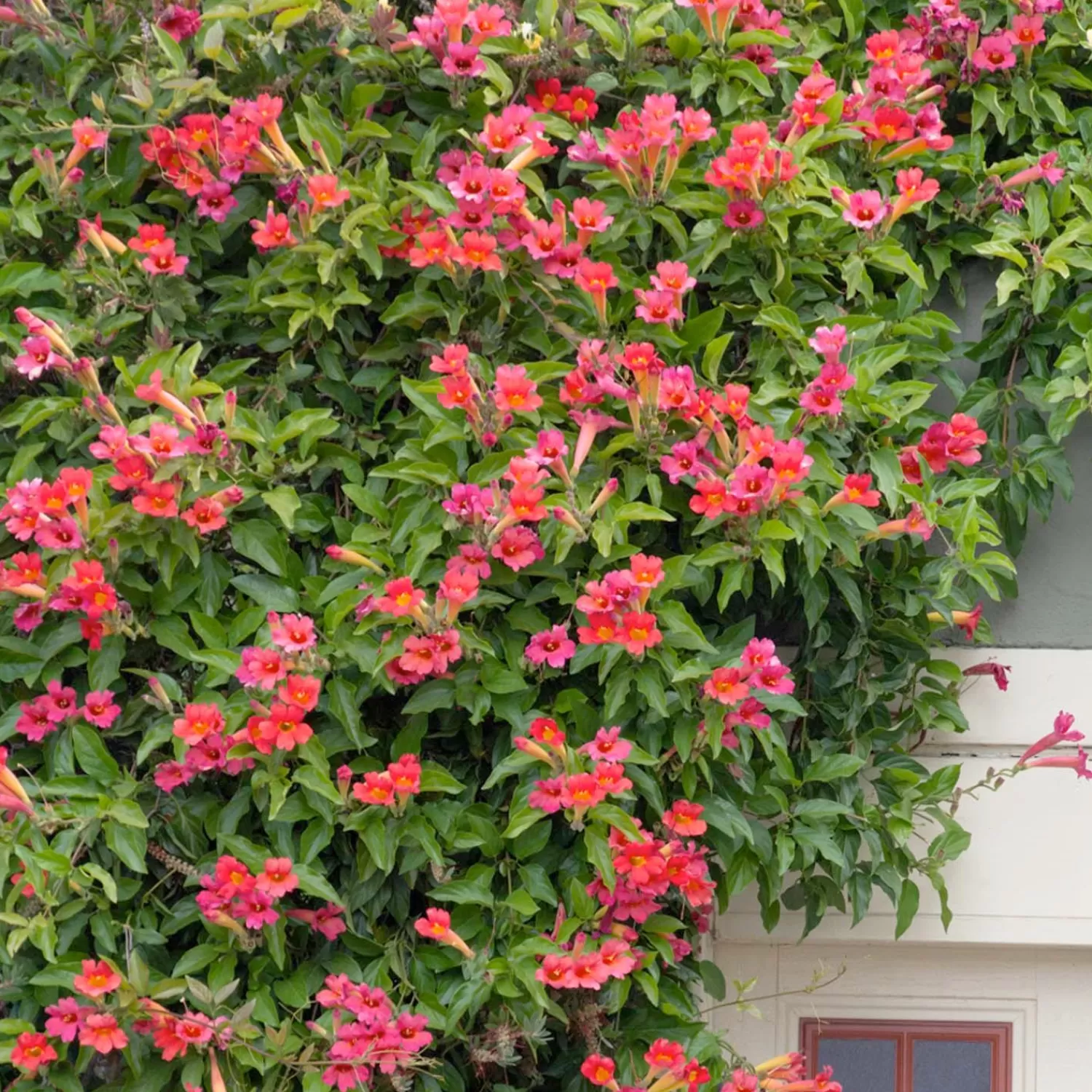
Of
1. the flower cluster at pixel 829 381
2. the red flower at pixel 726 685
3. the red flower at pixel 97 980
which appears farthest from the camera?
the flower cluster at pixel 829 381

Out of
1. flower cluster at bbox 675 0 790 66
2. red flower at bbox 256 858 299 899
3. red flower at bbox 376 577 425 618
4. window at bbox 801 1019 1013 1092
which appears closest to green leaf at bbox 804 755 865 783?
window at bbox 801 1019 1013 1092

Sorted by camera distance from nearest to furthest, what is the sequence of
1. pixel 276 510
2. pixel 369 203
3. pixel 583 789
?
pixel 583 789
pixel 276 510
pixel 369 203

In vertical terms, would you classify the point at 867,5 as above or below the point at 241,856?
above

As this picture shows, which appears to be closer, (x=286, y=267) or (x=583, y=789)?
(x=583, y=789)

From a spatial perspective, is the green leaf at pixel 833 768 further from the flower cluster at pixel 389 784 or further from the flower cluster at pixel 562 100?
the flower cluster at pixel 562 100

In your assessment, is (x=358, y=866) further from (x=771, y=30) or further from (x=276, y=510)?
(x=771, y=30)

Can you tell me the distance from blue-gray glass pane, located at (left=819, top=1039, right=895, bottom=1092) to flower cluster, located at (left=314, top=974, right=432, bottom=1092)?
2.89 ft

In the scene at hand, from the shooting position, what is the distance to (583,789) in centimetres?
228

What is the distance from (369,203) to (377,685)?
86 cm

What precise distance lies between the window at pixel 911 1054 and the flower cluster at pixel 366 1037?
2.81 ft

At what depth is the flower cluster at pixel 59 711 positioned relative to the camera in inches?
96.0

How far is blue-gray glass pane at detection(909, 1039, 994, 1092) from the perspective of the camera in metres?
2.74

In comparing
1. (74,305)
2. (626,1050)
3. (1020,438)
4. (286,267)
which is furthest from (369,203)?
(626,1050)

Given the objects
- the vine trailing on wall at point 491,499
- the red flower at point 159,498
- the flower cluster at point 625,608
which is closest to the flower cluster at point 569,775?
the vine trailing on wall at point 491,499
